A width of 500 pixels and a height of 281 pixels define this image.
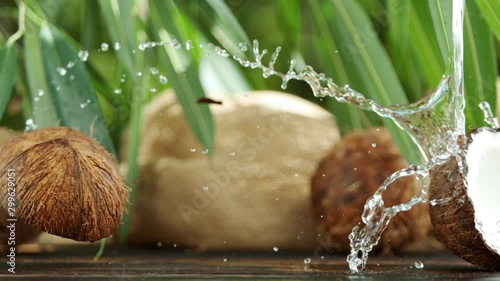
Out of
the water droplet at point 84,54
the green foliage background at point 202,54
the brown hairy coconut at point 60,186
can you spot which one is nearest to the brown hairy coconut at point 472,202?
the green foliage background at point 202,54

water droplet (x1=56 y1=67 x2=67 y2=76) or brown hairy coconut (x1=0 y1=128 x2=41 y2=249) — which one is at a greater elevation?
water droplet (x1=56 y1=67 x2=67 y2=76)

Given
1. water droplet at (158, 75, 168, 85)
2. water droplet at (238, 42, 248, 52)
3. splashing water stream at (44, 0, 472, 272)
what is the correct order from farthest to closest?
water droplet at (158, 75, 168, 85) → water droplet at (238, 42, 248, 52) → splashing water stream at (44, 0, 472, 272)

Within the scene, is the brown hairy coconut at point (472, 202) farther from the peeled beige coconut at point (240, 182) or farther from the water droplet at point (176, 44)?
the water droplet at point (176, 44)

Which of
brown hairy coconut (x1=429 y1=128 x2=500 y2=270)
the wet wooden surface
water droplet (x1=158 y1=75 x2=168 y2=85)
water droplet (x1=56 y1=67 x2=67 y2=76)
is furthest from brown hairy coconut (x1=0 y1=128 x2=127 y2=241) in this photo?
water droplet (x1=158 y1=75 x2=168 y2=85)

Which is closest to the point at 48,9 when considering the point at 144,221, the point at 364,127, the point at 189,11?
the point at 189,11

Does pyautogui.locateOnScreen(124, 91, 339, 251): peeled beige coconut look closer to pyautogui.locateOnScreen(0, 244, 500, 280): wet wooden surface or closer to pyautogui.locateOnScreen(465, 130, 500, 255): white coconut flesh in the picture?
pyautogui.locateOnScreen(0, 244, 500, 280): wet wooden surface

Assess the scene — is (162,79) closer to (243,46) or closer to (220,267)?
(243,46)

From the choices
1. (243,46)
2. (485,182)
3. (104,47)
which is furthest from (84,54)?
(485,182)
